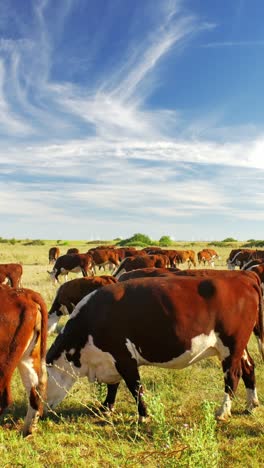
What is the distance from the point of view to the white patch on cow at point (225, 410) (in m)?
5.96

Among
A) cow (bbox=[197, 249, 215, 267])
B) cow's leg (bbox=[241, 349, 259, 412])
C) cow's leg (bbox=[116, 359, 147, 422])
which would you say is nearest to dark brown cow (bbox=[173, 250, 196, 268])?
cow (bbox=[197, 249, 215, 267])

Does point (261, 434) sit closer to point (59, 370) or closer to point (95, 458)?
point (95, 458)

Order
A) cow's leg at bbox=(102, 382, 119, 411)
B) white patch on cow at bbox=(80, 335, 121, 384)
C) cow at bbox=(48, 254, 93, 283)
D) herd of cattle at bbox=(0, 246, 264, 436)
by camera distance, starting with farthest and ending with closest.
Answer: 1. cow at bbox=(48, 254, 93, 283)
2. cow's leg at bbox=(102, 382, 119, 411)
3. white patch on cow at bbox=(80, 335, 121, 384)
4. herd of cattle at bbox=(0, 246, 264, 436)

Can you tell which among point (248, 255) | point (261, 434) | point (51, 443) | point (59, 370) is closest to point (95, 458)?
point (51, 443)

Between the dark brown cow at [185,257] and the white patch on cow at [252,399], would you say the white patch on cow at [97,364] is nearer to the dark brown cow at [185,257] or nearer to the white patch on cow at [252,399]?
the white patch on cow at [252,399]

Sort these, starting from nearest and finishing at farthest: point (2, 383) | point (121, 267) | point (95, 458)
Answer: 1. point (95, 458)
2. point (2, 383)
3. point (121, 267)

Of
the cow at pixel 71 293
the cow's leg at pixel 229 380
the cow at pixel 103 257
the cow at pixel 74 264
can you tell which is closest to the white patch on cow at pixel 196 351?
the cow's leg at pixel 229 380

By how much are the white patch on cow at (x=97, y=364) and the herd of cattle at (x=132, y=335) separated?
0.5 inches

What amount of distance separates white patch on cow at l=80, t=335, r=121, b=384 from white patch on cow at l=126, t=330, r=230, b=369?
320mm

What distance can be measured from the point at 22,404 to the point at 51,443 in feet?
5.23

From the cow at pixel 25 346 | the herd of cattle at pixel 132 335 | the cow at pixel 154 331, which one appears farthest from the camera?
the cow at pixel 154 331

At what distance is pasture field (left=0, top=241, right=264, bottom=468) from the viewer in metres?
3.74

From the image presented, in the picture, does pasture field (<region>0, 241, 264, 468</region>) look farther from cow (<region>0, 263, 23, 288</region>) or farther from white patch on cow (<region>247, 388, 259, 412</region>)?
cow (<region>0, 263, 23, 288</region>)

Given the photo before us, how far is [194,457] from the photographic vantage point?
11.8 ft
